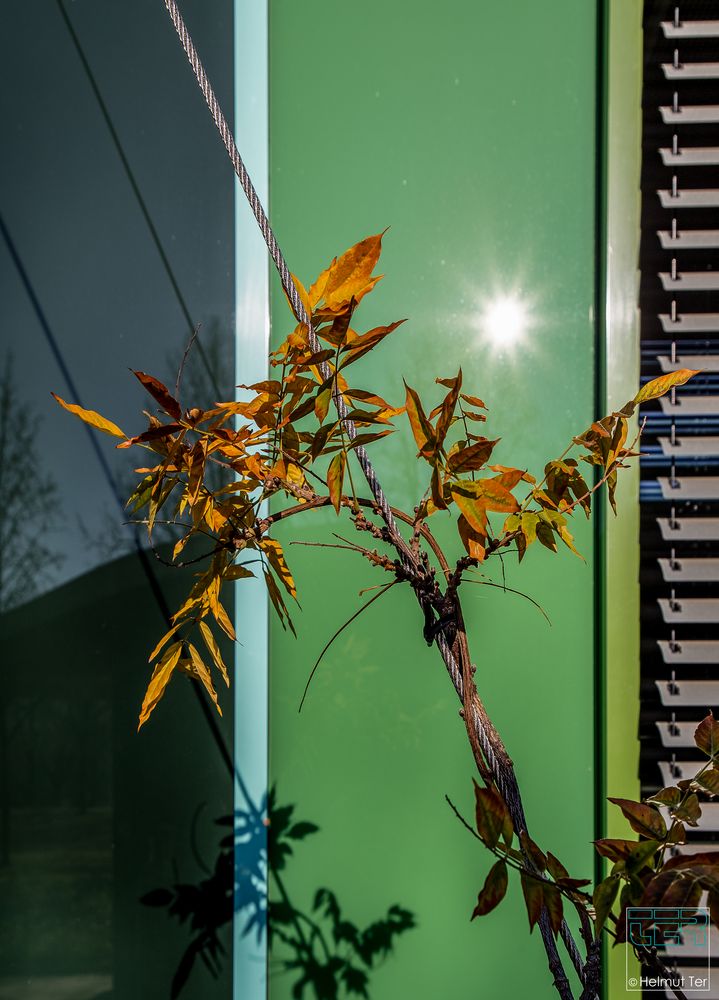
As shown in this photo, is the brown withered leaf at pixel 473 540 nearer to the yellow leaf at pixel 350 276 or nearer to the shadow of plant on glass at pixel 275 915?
the yellow leaf at pixel 350 276

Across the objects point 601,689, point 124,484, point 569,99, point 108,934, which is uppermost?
point 569,99

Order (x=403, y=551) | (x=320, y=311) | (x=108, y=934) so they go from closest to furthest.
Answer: (x=320, y=311)
(x=403, y=551)
(x=108, y=934)

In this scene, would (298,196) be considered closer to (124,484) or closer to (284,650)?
(124,484)

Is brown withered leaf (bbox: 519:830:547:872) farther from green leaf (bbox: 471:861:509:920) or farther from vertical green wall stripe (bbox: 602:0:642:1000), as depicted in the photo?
vertical green wall stripe (bbox: 602:0:642:1000)

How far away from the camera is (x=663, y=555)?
1.10 metres

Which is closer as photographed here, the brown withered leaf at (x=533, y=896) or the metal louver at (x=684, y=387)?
the brown withered leaf at (x=533, y=896)

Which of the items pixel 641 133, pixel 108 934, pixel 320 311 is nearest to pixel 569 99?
pixel 641 133

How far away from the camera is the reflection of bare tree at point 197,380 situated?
3.59 feet

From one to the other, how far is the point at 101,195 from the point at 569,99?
2.48 ft

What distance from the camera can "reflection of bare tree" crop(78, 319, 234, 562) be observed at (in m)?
1.09

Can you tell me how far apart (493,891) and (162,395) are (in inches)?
17.5

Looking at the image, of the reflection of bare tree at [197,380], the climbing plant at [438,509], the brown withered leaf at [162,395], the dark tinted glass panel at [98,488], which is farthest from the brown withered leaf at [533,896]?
the reflection of bare tree at [197,380]

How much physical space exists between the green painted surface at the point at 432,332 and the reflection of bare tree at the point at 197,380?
4.3 inches

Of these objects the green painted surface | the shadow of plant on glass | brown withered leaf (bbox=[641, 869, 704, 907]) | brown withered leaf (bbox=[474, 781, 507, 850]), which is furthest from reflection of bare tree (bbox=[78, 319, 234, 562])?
brown withered leaf (bbox=[641, 869, 704, 907])
